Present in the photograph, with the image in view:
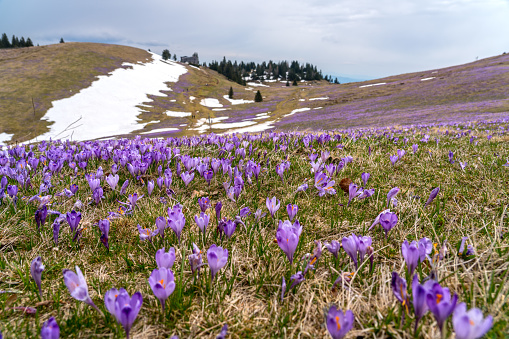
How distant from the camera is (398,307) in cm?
143

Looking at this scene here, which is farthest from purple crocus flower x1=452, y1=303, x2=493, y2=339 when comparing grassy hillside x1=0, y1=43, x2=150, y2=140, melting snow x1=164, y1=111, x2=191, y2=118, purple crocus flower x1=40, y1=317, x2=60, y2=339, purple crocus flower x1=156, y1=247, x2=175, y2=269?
melting snow x1=164, y1=111, x2=191, y2=118

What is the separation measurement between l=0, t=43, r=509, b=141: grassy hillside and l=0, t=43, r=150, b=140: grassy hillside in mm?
129

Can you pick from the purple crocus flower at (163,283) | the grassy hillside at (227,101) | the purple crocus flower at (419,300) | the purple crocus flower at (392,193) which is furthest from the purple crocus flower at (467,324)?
the grassy hillside at (227,101)

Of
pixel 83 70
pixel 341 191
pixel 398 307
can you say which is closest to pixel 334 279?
pixel 398 307

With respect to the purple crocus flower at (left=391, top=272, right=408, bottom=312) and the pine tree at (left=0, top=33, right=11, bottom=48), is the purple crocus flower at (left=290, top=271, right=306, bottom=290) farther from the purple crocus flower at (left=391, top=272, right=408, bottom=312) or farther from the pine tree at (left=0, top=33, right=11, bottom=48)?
the pine tree at (left=0, top=33, right=11, bottom=48)

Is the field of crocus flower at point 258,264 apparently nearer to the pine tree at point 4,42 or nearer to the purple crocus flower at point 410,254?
the purple crocus flower at point 410,254

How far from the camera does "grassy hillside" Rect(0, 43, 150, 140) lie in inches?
1711

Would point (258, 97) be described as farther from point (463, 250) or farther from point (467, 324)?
point (467, 324)

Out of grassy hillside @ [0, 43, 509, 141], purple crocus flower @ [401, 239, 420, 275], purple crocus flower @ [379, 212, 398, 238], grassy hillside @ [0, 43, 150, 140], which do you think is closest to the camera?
purple crocus flower @ [401, 239, 420, 275]

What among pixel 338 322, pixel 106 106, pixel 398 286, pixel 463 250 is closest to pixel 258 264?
pixel 338 322

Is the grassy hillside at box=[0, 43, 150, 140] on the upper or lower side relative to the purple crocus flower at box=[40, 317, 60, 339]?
upper

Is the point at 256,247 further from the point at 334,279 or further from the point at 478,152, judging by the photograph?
the point at 478,152

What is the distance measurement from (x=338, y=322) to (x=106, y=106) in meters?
59.4

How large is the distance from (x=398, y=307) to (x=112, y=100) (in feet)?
205
